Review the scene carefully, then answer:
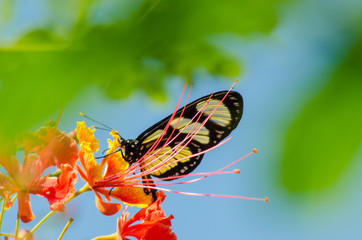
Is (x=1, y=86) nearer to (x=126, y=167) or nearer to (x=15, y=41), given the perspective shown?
(x=15, y=41)

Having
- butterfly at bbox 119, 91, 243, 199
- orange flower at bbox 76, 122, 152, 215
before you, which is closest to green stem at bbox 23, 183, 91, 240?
orange flower at bbox 76, 122, 152, 215

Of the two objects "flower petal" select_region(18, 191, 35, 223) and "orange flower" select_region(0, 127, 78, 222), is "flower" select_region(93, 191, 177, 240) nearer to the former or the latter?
"orange flower" select_region(0, 127, 78, 222)

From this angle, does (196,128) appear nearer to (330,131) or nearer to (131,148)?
(131,148)

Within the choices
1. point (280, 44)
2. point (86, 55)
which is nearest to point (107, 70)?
point (86, 55)

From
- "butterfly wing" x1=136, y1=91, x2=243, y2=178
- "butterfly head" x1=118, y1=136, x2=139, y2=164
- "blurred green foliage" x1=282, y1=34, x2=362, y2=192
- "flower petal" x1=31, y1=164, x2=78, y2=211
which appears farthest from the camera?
"butterfly head" x1=118, y1=136, x2=139, y2=164

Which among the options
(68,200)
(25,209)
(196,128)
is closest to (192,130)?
(196,128)

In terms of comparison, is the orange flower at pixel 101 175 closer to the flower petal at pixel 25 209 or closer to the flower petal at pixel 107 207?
the flower petal at pixel 107 207

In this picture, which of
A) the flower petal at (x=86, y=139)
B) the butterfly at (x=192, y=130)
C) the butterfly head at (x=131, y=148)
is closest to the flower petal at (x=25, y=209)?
the flower petal at (x=86, y=139)
